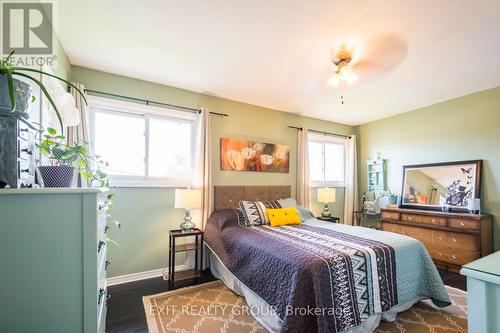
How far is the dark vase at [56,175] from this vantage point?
4.07ft

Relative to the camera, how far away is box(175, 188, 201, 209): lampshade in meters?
2.97

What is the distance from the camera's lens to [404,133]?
4383 millimetres

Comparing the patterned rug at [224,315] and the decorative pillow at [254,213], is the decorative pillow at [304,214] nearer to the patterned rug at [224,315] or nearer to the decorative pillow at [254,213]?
the decorative pillow at [254,213]

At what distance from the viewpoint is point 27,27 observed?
1.68 metres

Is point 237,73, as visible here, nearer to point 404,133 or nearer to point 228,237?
point 228,237

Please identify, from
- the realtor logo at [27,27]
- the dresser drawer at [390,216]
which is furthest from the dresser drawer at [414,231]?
the realtor logo at [27,27]

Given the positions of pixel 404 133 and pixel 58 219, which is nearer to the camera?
pixel 58 219

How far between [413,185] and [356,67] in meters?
2.71

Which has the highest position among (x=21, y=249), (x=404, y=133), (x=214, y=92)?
(x=214, y=92)

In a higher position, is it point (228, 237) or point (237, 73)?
point (237, 73)

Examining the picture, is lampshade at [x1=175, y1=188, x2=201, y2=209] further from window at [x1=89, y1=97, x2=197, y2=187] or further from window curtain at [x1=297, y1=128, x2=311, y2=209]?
window curtain at [x1=297, y1=128, x2=311, y2=209]

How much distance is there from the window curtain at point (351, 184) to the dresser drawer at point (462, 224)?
68.5 inches

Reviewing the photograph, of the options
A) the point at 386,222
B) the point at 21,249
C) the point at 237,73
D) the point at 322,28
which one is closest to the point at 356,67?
the point at 322,28

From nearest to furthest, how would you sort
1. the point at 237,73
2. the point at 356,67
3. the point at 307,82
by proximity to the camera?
the point at 356,67, the point at 237,73, the point at 307,82
